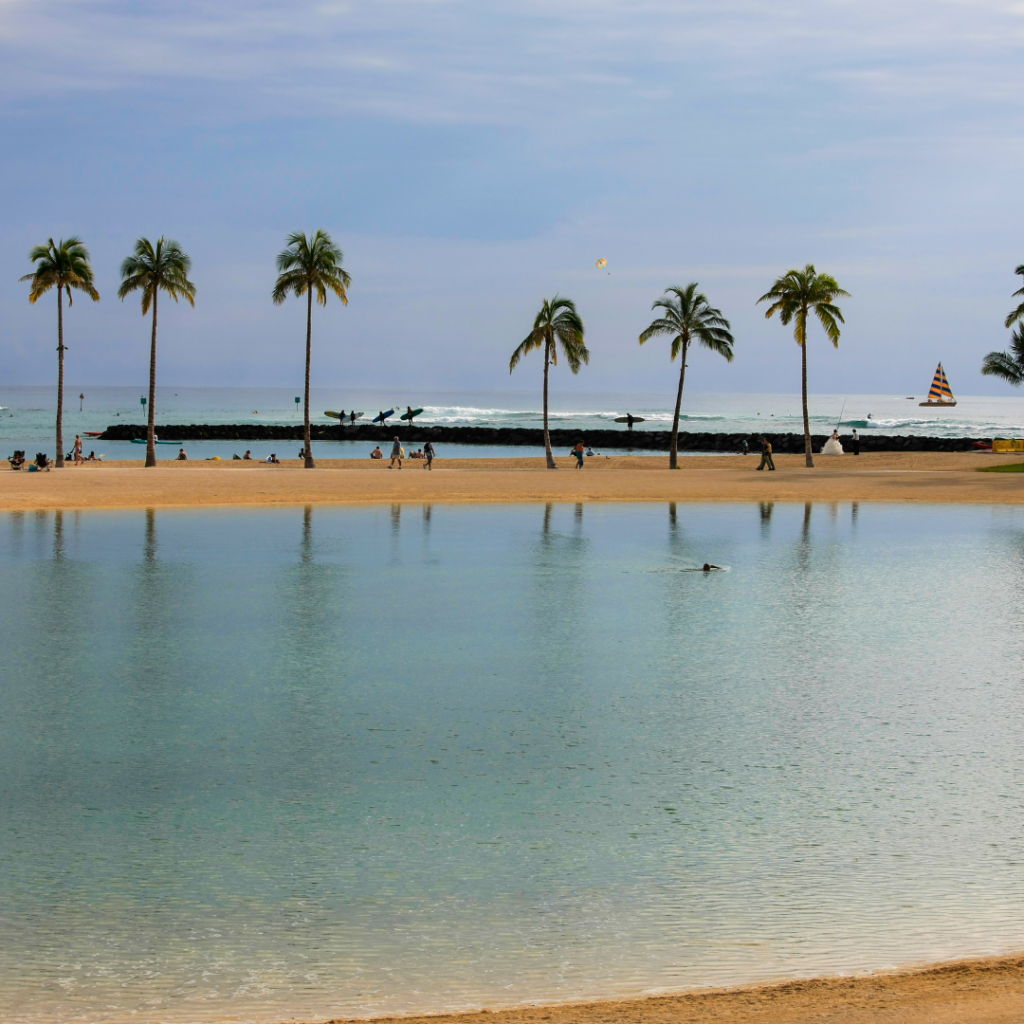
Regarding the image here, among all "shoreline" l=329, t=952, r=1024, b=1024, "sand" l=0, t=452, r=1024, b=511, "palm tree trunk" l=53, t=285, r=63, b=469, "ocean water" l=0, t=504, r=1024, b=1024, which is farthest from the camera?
"palm tree trunk" l=53, t=285, r=63, b=469

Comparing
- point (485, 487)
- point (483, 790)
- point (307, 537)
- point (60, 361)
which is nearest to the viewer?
point (483, 790)

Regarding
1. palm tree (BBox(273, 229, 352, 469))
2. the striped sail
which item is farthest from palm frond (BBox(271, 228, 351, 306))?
the striped sail

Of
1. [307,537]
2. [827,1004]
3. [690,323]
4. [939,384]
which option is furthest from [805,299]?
[939,384]

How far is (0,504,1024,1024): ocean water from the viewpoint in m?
6.68

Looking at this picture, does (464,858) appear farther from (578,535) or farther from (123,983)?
(578,535)

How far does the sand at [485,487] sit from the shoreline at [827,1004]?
33.0 meters

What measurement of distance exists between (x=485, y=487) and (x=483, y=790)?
116 ft

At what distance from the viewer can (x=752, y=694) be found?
43.6 ft

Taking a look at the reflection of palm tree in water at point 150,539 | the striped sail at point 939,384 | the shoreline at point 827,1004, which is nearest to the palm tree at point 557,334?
the reflection of palm tree in water at point 150,539

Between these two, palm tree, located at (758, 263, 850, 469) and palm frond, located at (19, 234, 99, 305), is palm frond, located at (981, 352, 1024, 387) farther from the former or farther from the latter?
palm frond, located at (19, 234, 99, 305)

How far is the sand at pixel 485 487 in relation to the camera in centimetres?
3888

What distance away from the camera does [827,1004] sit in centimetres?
569

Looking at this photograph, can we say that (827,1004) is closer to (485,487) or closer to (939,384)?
(485,487)

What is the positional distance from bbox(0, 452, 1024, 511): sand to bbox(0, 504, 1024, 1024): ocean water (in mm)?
18231
